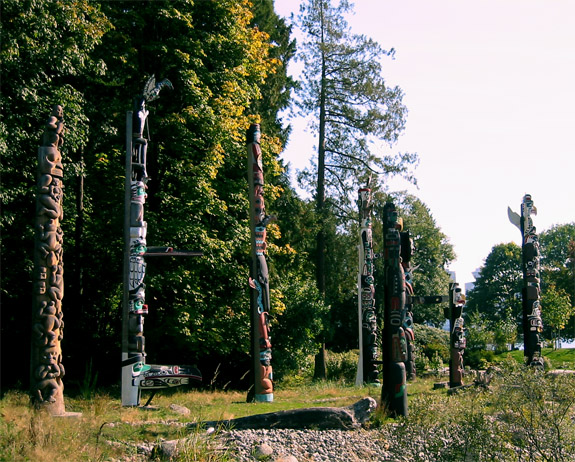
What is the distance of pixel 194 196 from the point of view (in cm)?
1670

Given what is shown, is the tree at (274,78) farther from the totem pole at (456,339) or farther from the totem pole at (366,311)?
the totem pole at (456,339)

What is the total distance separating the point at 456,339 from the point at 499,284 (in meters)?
32.0

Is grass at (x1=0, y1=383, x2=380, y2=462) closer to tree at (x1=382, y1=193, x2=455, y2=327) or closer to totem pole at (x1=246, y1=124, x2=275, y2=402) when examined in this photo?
totem pole at (x1=246, y1=124, x2=275, y2=402)

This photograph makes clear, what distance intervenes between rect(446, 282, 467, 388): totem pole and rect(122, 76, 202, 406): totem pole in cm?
776

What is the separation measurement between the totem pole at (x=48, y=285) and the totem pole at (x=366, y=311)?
9878 millimetres

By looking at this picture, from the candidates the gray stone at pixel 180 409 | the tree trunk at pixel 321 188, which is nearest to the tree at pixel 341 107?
the tree trunk at pixel 321 188

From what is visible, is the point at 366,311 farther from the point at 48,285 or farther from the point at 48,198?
the point at 48,198

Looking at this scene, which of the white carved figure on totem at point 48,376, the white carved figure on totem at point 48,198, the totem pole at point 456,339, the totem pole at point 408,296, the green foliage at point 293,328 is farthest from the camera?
the green foliage at point 293,328

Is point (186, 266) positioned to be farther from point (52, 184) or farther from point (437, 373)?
point (437, 373)

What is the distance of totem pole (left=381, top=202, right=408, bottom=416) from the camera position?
1129 centimetres

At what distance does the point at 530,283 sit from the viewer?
18516 mm

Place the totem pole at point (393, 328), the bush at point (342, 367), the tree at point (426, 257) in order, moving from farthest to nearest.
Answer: the tree at point (426, 257), the bush at point (342, 367), the totem pole at point (393, 328)

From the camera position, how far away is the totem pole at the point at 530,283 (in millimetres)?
17891

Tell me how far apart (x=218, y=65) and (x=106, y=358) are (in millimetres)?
9552
